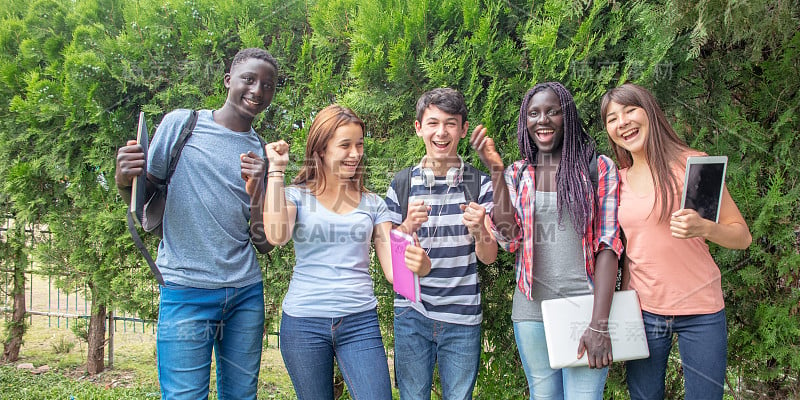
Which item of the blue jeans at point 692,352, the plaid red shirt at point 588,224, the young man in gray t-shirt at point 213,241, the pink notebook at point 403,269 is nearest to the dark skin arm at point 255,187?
the young man in gray t-shirt at point 213,241

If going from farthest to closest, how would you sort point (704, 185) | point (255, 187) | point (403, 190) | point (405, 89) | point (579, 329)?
1. point (405, 89)
2. point (403, 190)
3. point (255, 187)
4. point (579, 329)
5. point (704, 185)

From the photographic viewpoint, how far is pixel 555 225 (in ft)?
8.13

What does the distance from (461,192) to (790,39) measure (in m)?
1.93

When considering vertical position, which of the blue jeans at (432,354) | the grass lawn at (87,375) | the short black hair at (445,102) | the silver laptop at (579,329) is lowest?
the grass lawn at (87,375)

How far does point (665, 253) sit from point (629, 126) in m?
0.60

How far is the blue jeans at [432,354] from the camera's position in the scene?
2.66m

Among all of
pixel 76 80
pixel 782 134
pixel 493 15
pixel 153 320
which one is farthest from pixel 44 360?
pixel 782 134

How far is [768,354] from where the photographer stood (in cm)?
292

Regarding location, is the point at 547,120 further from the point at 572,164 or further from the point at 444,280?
the point at 444,280

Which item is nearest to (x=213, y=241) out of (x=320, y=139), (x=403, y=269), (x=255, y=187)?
(x=255, y=187)

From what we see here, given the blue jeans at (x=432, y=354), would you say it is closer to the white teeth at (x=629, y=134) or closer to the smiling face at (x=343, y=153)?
the smiling face at (x=343, y=153)

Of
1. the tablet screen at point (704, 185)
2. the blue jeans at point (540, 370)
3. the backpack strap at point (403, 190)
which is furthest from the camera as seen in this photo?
the backpack strap at point (403, 190)

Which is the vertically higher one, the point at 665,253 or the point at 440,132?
the point at 440,132

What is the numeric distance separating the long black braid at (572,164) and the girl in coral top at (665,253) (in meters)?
0.18
